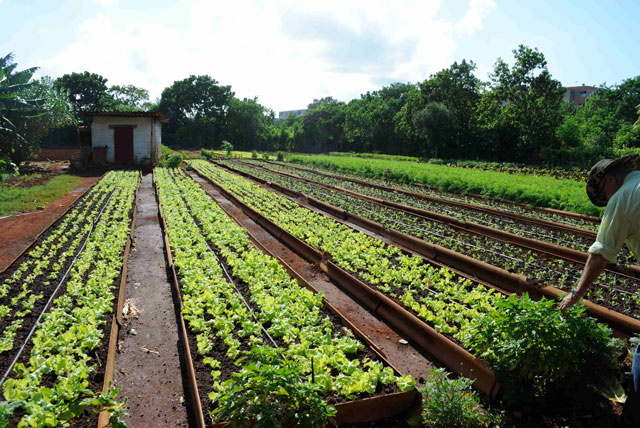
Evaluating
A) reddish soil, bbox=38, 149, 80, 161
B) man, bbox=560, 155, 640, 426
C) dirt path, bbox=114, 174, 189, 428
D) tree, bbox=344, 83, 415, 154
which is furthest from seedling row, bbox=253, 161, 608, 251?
tree, bbox=344, 83, 415, 154

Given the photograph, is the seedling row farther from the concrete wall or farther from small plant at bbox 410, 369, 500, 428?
the concrete wall

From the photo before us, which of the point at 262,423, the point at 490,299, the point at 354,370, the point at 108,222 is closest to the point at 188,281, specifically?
the point at 354,370

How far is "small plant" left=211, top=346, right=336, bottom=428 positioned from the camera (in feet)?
9.26

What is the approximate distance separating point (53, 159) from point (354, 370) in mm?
38040

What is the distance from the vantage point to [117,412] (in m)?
2.82

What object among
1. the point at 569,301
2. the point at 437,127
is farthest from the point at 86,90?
the point at 569,301

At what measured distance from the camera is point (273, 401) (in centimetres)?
292

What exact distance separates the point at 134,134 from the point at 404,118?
33122 mm

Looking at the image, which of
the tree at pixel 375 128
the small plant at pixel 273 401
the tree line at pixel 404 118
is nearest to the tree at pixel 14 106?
the tree line at pixel 404 118

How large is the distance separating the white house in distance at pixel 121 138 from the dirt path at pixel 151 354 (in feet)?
64.0

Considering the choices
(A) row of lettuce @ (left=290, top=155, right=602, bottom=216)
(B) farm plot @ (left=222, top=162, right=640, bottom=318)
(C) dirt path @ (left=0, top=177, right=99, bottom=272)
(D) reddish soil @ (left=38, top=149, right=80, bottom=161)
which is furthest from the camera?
(D) reddish soil @ (left=38, top=149, right=80, bottom=161)

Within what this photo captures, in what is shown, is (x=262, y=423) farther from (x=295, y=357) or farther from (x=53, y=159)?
(x=53, y=159)

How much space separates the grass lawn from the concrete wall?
239 inches

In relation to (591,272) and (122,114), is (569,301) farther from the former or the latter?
(122,114)
